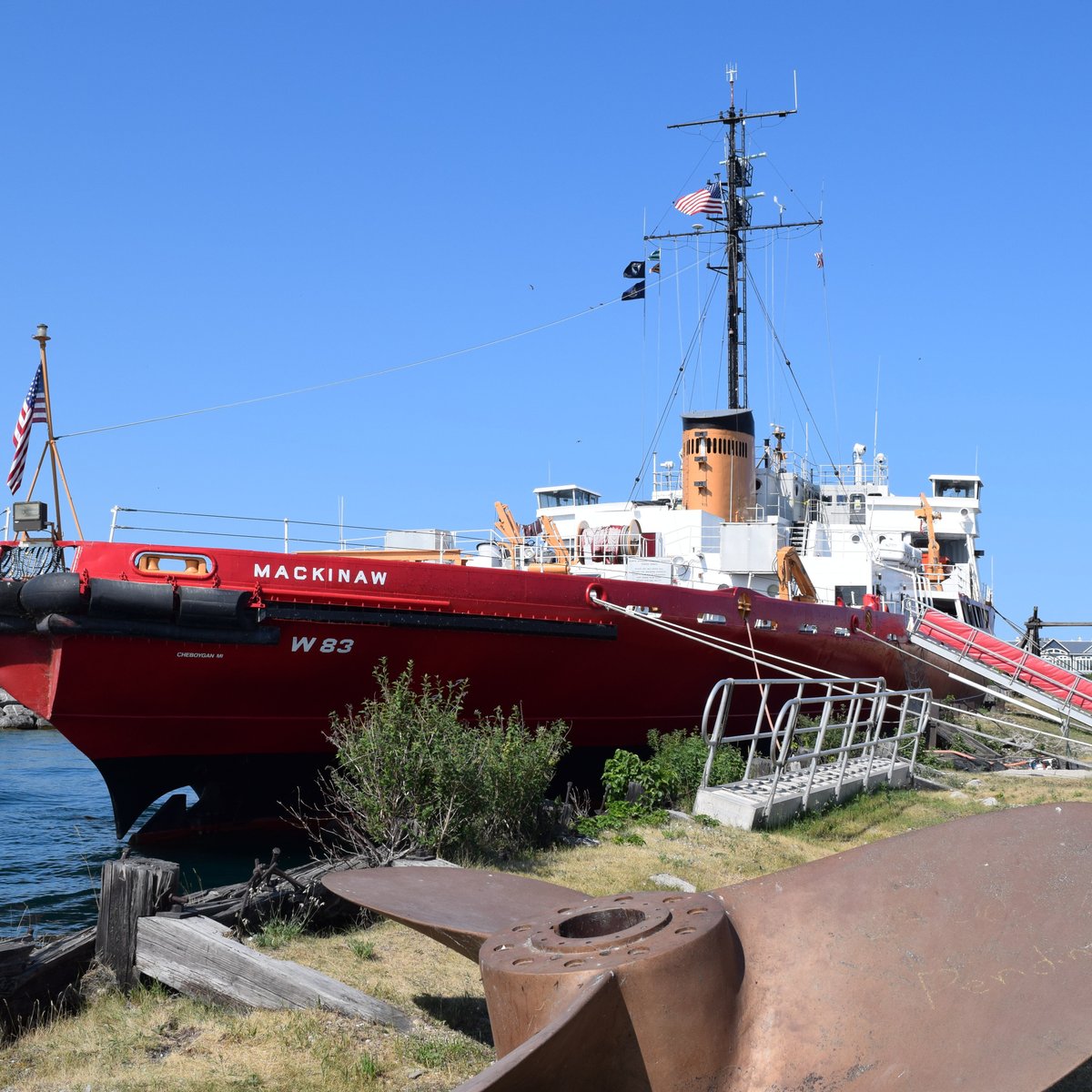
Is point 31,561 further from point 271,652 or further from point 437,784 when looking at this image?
point 437,784

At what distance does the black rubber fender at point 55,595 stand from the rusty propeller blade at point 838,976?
Result: 30.1 feet

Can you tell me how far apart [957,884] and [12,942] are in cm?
476

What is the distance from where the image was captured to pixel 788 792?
1140 cm

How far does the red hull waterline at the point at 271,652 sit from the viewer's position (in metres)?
12.2

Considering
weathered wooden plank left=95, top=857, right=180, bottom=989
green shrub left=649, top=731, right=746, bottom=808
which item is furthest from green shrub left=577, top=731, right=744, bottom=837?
weathered wooden plank left=95, top=857, right=180, bottom=989

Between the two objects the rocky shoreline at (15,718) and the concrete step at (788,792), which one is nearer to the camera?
the concrete step at (788,792)

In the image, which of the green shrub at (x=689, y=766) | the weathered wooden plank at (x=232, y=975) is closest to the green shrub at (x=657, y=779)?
the green shrub at (x=689, y=766)

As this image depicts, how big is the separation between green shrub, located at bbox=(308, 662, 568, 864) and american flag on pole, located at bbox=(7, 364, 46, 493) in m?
5.35

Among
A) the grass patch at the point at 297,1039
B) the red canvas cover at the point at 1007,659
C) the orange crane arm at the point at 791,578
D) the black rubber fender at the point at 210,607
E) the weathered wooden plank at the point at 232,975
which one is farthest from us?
the red canvas cover at the point at 1007,659

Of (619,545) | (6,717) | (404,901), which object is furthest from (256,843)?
(6,717)

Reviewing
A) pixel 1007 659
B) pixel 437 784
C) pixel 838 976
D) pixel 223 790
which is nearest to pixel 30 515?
pixel 223 790

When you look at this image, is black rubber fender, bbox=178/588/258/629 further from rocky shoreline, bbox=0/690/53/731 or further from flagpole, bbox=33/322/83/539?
rocky shoreline, bbox=0/690/53/731

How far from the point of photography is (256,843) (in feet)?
44.4

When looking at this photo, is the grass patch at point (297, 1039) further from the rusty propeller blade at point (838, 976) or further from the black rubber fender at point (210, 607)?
the black rubber fender at point (210, 607)
